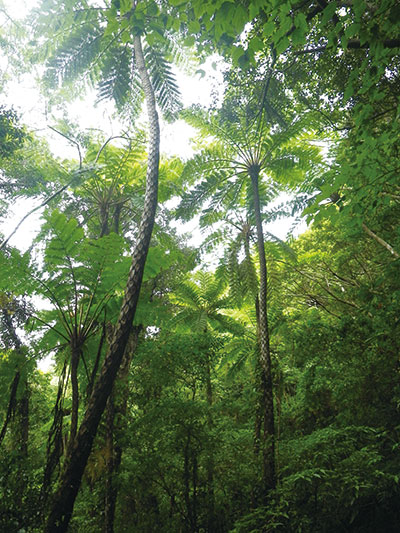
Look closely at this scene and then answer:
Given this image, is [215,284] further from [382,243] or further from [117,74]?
[117,74]

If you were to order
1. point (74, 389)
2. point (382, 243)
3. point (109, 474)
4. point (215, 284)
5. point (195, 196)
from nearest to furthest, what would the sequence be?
point (74, 389) < point (109, 474) < point (382, 243) < point (195, 196) < point (215, 284)

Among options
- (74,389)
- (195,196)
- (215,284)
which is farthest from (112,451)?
(195,196)

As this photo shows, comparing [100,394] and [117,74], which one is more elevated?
[117,74]

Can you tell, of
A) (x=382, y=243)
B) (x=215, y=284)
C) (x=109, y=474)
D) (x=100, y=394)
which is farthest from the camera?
(x=215, y=284)

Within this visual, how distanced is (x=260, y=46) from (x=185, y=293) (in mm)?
7325

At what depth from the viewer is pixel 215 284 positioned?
353 inches

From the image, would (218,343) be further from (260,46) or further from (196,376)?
(260,46)

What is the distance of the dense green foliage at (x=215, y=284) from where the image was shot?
2893mm

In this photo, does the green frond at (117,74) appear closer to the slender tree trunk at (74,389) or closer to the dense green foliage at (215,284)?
the dense green foliage at (215,284)

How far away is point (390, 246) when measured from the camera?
553 cm

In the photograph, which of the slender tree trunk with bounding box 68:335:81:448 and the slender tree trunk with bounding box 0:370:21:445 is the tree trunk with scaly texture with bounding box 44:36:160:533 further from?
the slender tree trunk with bounding box 0:370:21:445

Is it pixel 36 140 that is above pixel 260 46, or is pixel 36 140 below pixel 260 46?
above

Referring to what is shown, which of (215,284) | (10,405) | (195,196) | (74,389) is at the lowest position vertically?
(10,405)

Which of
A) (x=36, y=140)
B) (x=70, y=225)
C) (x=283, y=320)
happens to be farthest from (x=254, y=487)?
(x=36, y=140)
